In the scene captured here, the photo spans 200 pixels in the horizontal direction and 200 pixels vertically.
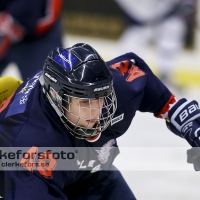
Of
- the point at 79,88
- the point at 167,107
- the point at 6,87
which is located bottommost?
the point at 167,107

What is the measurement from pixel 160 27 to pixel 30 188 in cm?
389

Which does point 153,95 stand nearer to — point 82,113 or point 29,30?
point 82,113

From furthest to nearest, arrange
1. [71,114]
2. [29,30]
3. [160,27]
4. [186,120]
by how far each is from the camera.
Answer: [160,27], [29,30], [186,120], [71,114]

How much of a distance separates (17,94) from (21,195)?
43 cm

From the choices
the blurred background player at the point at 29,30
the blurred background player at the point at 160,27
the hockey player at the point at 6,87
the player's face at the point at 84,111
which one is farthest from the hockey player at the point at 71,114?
the blurred background player at the point at 160,27

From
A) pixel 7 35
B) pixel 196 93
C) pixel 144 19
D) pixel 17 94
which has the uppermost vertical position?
pixel 17 94

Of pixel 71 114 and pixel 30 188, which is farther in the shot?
pixel 71 114

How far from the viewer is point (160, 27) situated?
18.6ft

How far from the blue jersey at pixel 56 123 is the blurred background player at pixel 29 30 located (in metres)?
1.51

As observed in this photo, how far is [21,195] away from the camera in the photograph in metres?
2.00

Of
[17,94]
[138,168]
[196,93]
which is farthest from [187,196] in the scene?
[196,93]

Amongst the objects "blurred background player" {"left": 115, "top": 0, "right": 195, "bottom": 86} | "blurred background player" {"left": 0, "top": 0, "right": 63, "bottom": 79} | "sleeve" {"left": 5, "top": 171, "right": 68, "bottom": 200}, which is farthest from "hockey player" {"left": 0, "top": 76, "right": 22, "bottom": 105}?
"blurred background player" {"left": 115, "top": 0, "right": 195, "bottom": 86}

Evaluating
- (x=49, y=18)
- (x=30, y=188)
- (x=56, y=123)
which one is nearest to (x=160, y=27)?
(x=49, y=18)

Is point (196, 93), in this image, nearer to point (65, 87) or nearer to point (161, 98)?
point (161, 98)
